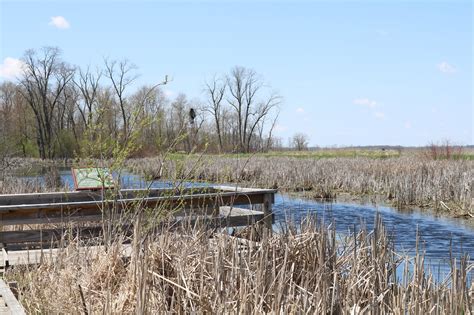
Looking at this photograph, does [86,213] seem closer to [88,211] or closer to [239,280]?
[88,211]

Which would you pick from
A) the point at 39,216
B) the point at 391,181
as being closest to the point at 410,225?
the point at 391,181

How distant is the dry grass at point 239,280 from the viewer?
12.9 feet

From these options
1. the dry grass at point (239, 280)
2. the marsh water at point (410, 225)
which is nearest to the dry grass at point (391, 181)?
the marsh water at point (410, 225)

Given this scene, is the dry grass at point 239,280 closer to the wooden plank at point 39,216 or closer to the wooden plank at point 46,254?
the wooden plank at point 46,254

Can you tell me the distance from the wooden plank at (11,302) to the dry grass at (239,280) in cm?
20

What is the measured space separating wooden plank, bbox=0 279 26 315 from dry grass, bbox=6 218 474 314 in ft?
0.66

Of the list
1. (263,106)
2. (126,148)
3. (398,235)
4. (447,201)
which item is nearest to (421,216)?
(447,201)

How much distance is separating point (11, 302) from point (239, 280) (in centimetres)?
173

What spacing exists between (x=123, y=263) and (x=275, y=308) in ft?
6.26

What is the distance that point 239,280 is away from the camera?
15.5ft

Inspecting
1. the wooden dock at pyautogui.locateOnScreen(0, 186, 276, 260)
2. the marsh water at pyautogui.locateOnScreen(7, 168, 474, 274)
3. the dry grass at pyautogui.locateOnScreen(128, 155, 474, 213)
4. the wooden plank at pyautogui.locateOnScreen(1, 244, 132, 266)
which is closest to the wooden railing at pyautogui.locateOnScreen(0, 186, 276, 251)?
the wooden dock at pyautogui.locateOnScreen(0, 186, 276, 260)

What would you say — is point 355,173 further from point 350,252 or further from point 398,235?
point 350,252

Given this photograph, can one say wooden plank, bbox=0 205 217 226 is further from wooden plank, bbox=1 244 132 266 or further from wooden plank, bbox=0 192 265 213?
wooden plank, bbox=1 244 132 266

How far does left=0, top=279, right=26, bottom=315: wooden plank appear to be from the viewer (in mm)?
4118
